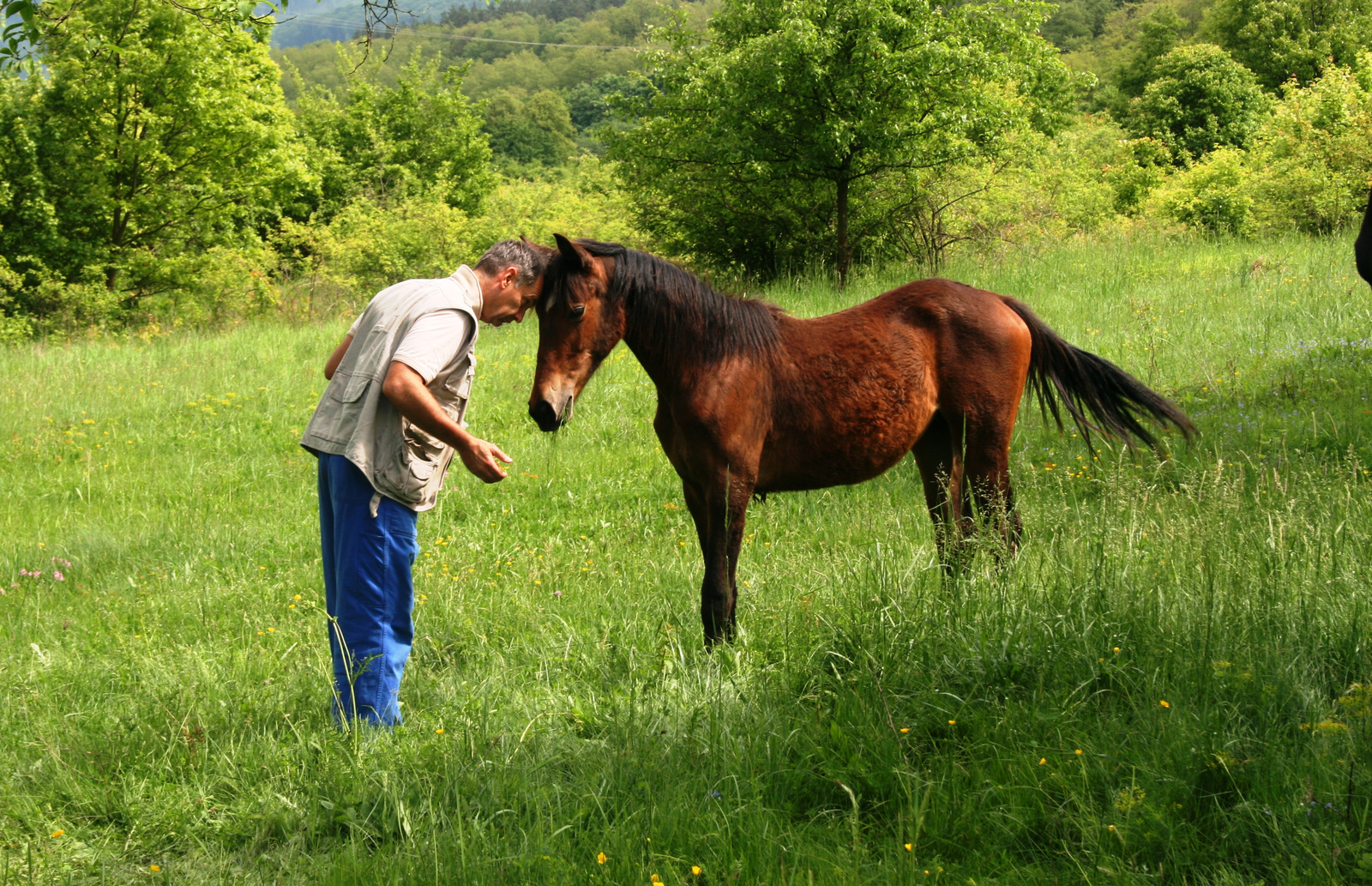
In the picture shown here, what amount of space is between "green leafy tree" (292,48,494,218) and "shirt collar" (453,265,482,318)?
3543 cm

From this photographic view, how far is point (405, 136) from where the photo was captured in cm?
4041

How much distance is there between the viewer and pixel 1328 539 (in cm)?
375

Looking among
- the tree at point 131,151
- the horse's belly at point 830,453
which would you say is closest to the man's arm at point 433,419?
the horse's belly at point 830,453

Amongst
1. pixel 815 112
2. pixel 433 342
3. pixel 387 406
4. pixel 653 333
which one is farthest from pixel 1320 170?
pixel 387 406

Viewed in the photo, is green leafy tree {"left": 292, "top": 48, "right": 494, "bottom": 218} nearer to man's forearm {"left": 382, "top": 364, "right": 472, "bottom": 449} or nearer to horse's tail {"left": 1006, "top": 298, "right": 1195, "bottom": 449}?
horse's tail {"left": 1006, "top": 298, "right": 1195, "bottom": 449}

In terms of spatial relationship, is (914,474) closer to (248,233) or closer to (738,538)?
(738,538)

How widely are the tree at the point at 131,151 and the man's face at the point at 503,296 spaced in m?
22.3

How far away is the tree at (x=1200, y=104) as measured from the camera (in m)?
32.8

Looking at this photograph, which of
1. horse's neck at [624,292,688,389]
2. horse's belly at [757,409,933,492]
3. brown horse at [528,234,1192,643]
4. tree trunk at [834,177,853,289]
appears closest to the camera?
brown horse at [528,234,1192,643]

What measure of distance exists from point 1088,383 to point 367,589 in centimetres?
390

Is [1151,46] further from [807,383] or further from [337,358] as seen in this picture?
[337,358]

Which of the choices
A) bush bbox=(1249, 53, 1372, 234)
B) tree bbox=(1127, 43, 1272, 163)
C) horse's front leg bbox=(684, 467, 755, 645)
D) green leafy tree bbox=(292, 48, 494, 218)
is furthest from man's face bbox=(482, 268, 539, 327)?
green leafy tree bbox=(292, 48, 494, 218)

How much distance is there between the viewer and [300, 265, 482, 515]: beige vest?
3354 mm

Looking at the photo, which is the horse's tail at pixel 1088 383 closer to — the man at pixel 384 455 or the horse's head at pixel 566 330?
the horse's head at pixel 566 330
